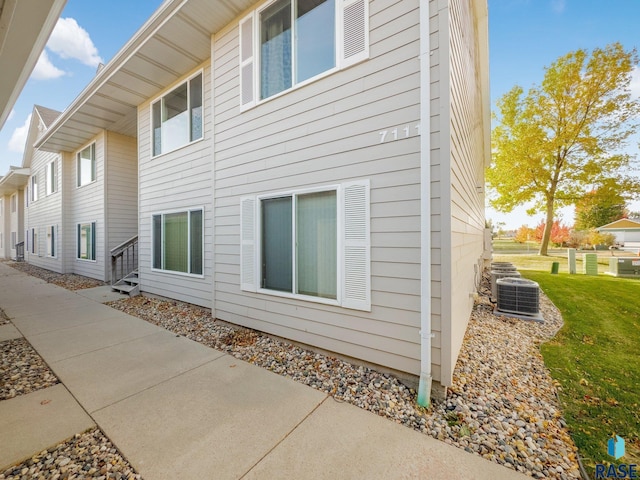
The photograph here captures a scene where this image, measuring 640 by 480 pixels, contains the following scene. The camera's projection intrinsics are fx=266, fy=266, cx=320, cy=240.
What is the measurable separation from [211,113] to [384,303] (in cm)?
470

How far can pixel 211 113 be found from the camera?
5.07 meters

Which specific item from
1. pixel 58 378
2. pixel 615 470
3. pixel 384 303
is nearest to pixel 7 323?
pixel 58 378

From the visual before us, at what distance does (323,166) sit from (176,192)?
165 inches

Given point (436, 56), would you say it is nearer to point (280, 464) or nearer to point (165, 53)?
point (280, 464)

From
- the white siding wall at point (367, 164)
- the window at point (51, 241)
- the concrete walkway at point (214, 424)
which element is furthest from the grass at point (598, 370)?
the window at point (51, 241)

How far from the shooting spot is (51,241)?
11461 mm

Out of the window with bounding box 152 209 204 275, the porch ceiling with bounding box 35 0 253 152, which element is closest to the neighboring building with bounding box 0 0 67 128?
the porch ceiling with bounding box 35 0 253 152

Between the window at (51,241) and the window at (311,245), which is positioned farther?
the window at (51,241)

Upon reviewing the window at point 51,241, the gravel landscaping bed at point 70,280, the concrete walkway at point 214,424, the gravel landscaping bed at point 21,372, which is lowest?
the gravel landscaping bed at point 21,372

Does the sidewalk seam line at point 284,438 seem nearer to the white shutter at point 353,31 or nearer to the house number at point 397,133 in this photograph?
the house number at point 397,133

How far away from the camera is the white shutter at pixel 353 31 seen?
3096 millimetres

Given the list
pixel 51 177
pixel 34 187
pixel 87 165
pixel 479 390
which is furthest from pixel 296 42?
pixel 34 187

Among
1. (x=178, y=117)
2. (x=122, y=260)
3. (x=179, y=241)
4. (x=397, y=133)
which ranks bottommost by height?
(x=122, y=260)

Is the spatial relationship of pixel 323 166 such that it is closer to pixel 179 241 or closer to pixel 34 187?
pixel 179 241
